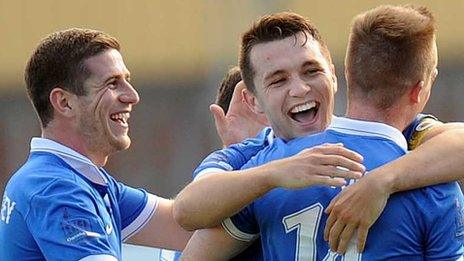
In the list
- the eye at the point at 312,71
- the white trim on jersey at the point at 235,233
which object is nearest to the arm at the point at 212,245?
the white trim on jersey at the point at 235,233

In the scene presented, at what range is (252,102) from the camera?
3.94 meters

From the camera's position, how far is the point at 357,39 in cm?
342

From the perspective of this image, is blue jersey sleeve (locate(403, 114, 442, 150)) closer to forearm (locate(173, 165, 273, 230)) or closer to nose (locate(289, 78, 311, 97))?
nose (locate(289, 78, 311, 97))

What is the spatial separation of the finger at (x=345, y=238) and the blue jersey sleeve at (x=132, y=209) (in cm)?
135

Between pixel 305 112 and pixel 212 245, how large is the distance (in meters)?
0.49

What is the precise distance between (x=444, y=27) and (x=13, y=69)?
5330 mm

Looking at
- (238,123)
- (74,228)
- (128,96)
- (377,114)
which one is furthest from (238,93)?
(377,114)

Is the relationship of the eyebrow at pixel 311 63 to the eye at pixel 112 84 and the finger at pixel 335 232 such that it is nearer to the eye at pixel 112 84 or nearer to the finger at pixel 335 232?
the finger at pixel 335 232

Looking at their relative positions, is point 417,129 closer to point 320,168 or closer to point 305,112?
point 305,112

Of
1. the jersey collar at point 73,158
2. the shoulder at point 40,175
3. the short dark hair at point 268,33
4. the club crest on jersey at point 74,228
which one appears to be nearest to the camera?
the short dark hair at point 268,33

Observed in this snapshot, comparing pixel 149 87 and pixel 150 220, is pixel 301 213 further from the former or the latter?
pixel 149 87

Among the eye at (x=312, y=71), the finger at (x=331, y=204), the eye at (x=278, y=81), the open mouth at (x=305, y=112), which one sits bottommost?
the finger at (x=331, y=204)

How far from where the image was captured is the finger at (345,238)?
331 centimetres

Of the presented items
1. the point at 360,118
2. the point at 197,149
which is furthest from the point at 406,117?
the point at 197,149
